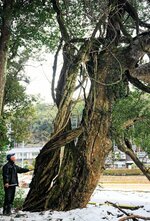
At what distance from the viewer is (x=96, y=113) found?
5332 mm

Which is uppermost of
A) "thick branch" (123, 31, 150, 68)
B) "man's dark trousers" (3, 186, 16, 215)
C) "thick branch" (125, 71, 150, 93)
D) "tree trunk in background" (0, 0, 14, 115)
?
"tree trunk in background" (0, 0, 14, 115)

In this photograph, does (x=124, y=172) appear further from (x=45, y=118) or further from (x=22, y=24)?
(x=22, y=24)

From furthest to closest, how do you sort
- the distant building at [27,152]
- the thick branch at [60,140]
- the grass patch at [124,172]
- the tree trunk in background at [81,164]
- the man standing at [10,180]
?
the distant building at [27,152] < the grass patch at [124,172] < the man standing at [10,180] < the tree trunk in background at [81,164] < the thick branch at [60,140]

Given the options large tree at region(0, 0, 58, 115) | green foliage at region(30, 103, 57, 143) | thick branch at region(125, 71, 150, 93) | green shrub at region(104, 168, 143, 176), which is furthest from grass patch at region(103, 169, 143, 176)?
thick branch at region(125, 71, 150, 93)

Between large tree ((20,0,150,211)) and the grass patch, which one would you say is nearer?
large tree ((20,0,150,211))

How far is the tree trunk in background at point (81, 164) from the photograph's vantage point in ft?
16.8

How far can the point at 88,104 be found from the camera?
5344 mm

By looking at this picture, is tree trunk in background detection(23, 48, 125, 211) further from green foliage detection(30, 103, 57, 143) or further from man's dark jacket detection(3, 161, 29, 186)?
green foliage detection(30, 103, 57, 143)

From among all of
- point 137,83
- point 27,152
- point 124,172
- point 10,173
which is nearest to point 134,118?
point 137,83

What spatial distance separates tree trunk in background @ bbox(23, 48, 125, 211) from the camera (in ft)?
16.8

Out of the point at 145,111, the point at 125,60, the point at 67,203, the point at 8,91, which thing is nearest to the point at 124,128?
the point at 145,111

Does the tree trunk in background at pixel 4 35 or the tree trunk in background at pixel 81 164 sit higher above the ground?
the tree trunk in background at pixel 4 35

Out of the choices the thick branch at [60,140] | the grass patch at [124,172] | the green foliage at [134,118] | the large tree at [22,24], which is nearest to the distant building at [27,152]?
the grass patch at [124,172]

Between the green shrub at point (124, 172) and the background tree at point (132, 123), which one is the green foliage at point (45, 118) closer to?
the background tree at point (132, 123)
